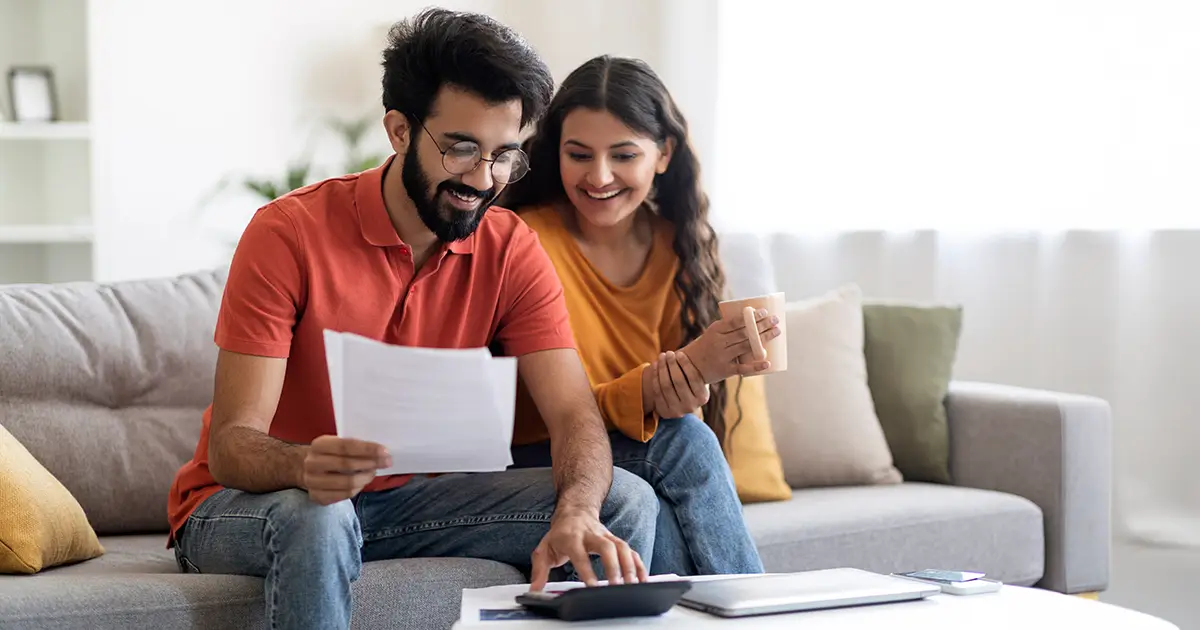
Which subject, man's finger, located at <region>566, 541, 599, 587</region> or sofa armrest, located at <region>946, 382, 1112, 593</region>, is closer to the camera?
man's finger, located at <region>566, 541, 599, 587</region>

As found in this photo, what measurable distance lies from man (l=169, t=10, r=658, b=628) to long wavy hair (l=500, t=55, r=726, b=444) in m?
0.32

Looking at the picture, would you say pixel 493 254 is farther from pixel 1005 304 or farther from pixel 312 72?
pixel 312 72

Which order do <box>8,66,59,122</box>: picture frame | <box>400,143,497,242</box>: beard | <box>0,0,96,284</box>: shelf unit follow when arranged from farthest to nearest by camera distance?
<box>0,0,96,284</box>: shelf unit, <box>8,66,59,122</box>: picture frame, <box>400,143,497,242</box>: beard

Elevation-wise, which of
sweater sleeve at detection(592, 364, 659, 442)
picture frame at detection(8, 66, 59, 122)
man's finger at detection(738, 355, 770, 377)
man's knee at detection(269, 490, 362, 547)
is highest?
picture frame at detection(8, 66, 59, 122)

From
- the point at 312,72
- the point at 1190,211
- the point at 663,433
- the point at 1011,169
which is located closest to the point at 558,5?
the point at 312,72

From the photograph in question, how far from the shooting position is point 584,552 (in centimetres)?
147

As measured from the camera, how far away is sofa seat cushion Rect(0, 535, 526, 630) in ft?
4.99

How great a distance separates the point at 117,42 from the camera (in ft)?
13.6

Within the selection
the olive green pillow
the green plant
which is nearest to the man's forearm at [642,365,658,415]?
the olive green pillow

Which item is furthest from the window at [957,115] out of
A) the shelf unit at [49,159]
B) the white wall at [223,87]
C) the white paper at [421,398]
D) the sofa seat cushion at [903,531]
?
the white paper at [421,398]

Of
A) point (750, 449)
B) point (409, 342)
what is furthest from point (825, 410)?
point (409, 342)

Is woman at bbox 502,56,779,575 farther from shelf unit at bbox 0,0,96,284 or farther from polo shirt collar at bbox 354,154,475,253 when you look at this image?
shelf unit at bbox 0,0,96,284

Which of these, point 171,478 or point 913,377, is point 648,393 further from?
point 913,377

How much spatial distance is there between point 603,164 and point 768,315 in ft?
1.60
